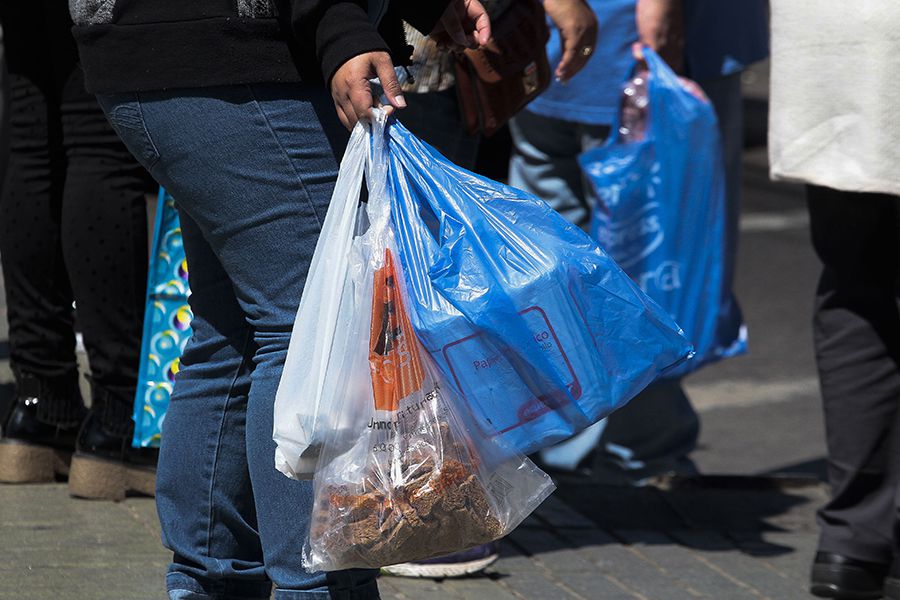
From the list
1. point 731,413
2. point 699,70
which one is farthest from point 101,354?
point 731,413

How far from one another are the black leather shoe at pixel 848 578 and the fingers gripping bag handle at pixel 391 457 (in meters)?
1.36

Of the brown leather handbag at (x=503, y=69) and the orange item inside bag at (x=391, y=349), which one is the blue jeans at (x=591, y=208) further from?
the orange item inside bag at (x=391, y=349)

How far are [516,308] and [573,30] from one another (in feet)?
3.99

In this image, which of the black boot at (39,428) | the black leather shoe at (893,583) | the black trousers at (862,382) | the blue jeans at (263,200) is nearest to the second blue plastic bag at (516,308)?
the blue jeans at (263,200)

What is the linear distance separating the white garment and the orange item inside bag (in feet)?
4.30

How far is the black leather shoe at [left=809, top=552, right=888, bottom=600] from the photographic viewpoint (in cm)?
316

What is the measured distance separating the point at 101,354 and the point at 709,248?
1529 mm

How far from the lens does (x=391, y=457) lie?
203cm

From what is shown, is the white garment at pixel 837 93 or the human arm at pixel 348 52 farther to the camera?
the white garment at pixel 837 93

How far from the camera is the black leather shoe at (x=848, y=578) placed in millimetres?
3158

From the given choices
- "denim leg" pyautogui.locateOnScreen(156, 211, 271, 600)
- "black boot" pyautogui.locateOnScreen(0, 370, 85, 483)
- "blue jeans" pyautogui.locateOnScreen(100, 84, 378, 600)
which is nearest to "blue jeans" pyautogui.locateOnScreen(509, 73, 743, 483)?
"black boot" pyautogui.locateOnScreen(0, 370, 85, 483)

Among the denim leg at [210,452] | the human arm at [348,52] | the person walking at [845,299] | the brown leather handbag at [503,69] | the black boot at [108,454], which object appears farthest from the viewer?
the black boot at [108,454]

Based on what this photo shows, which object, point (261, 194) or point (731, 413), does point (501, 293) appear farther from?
point (731, 413)

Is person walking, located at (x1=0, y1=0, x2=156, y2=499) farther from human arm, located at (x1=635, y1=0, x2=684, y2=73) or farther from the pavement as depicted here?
human arm, located at (x1=635, y1=0, x2=684, y2=73)
